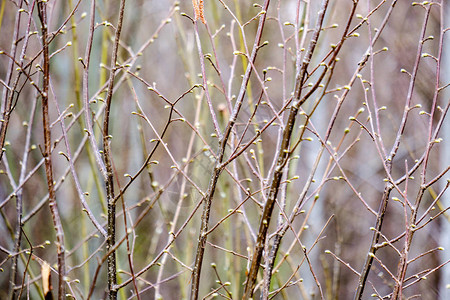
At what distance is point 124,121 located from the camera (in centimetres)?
691

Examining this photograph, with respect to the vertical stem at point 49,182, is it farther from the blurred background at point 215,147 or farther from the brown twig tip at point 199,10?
the brown twig tip at point 199,10

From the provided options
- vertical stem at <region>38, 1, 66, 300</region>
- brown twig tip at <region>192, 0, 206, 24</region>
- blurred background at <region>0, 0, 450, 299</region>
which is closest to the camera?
vertical stem at <region>38, 1, 66, 300</region>

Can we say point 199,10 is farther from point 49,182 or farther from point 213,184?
point 49,182

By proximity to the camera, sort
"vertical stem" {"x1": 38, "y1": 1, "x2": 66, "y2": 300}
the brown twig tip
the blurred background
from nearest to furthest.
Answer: "vertical stem" {"x1": 38, "y1": 1, "x2": 66, "y2": 300} < the brown twig tip < the blurred background

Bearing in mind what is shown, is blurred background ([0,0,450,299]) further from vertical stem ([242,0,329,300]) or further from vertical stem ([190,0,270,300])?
vertical stem ([242,0,329,300])

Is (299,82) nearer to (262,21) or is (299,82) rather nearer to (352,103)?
(262,21)

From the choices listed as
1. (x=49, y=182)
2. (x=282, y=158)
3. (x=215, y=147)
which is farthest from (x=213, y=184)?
(x=215, y=147)

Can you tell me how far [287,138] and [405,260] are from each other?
1.80 feet

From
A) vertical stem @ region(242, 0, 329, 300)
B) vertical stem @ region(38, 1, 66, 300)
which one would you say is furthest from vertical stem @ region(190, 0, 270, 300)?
vertical stem @ region(38, 1, 66, 300)

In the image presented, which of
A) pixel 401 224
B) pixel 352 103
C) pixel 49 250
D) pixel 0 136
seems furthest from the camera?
pixel 352 103

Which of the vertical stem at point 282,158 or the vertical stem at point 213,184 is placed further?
the vertical stem at point 213,184

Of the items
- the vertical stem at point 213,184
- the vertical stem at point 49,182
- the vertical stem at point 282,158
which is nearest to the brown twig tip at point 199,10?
the vertical stem at point 213,184

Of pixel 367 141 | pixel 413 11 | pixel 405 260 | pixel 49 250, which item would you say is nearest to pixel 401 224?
pixel 367 141

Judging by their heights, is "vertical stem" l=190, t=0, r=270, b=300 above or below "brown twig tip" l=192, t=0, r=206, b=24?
below
